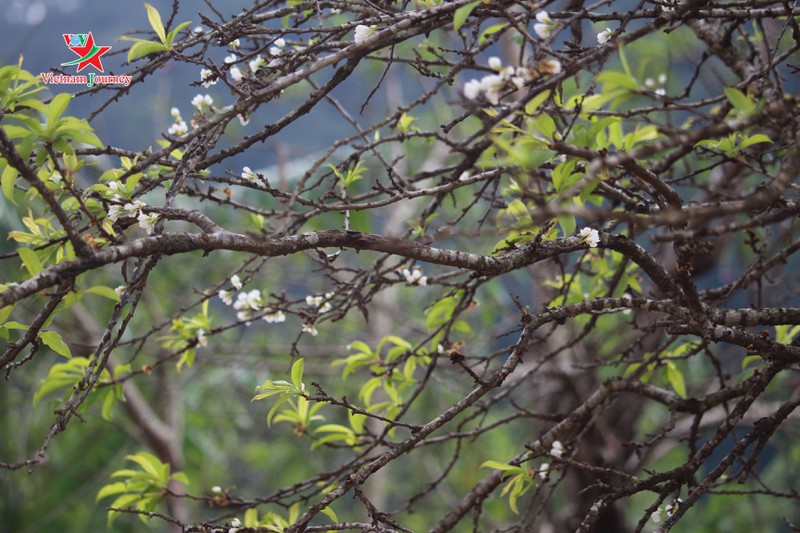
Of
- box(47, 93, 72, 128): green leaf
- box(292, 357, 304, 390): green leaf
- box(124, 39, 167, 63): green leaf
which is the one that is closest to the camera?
box(47, 93, 72, 128): green leaf

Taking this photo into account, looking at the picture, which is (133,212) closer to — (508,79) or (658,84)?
(508,79)

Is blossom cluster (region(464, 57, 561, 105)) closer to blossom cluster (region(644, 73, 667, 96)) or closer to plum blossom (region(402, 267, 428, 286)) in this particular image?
plum blossom (region(402, 267, 428, 286))

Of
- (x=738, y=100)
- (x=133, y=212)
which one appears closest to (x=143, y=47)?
(x=133, y=212)

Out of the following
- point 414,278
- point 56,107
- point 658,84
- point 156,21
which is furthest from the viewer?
point 658,84

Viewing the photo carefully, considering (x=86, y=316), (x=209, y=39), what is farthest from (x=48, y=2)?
(x=209, y=39)

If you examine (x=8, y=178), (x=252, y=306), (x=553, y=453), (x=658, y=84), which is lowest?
(x=553, y=453)

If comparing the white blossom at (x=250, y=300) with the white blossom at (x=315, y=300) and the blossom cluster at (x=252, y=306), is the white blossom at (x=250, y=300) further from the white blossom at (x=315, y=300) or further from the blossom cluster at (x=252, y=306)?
the white blossom at (x=315, y=300)

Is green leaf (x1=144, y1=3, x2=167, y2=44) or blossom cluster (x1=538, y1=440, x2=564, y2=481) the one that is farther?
blossom cluster (x1=538, y1=440, x2=564, y2=481)

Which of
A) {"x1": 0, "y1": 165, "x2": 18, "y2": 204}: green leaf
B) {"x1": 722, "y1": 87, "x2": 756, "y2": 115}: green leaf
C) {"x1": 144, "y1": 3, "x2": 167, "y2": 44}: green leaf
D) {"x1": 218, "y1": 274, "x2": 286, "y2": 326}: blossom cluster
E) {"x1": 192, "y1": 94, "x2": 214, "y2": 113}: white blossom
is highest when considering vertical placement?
{"x1": 192, "y1": 94, "x2": 214, "y2": 113}: white blossom

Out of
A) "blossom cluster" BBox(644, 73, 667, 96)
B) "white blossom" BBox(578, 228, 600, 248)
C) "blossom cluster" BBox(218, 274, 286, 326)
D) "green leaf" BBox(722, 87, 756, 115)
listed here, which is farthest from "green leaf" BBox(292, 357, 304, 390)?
"blossom cluster" BBox(644, 73, 667, 96)

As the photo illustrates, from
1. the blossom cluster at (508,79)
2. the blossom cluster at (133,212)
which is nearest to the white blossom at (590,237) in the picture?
the blossom cluster at (508,79)

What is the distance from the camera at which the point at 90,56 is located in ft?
5.49

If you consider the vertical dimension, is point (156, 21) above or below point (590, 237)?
above

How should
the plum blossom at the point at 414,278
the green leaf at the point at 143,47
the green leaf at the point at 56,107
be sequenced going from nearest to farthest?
the green leaf at the point at 56,107, the green leaf at the point at 143,47, the plum blossom at the point at 414,278
